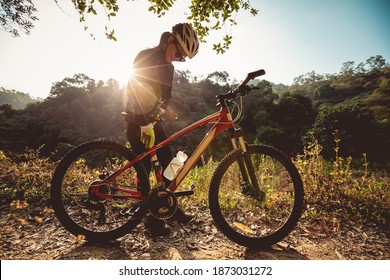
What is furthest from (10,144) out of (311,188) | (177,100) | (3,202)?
(311,188)

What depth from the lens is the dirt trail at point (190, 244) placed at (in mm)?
2299

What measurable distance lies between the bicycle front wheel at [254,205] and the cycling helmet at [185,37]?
1.44 meters

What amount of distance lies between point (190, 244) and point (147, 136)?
52.9 inches

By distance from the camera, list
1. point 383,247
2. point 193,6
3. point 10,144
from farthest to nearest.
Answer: point 10,144 → point 193,6 → point 383,247

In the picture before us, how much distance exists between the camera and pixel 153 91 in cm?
259

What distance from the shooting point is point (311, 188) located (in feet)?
11.7

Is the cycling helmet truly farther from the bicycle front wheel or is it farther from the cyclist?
the bicycle front wheel

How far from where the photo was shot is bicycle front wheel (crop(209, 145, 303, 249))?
93.3 inches

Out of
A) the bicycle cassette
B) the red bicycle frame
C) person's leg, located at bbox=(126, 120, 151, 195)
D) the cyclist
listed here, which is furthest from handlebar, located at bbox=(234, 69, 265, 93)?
the bicycle cassette

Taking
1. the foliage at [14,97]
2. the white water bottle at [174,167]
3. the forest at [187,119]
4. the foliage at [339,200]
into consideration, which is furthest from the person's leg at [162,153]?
the foliage at [14,97]

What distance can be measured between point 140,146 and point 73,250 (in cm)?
132

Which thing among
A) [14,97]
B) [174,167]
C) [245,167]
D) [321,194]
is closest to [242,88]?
[245,167]

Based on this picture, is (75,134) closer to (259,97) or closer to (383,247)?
(259,97)

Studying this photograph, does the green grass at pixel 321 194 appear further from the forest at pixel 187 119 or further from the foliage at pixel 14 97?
the foliage at pixel 14 97
